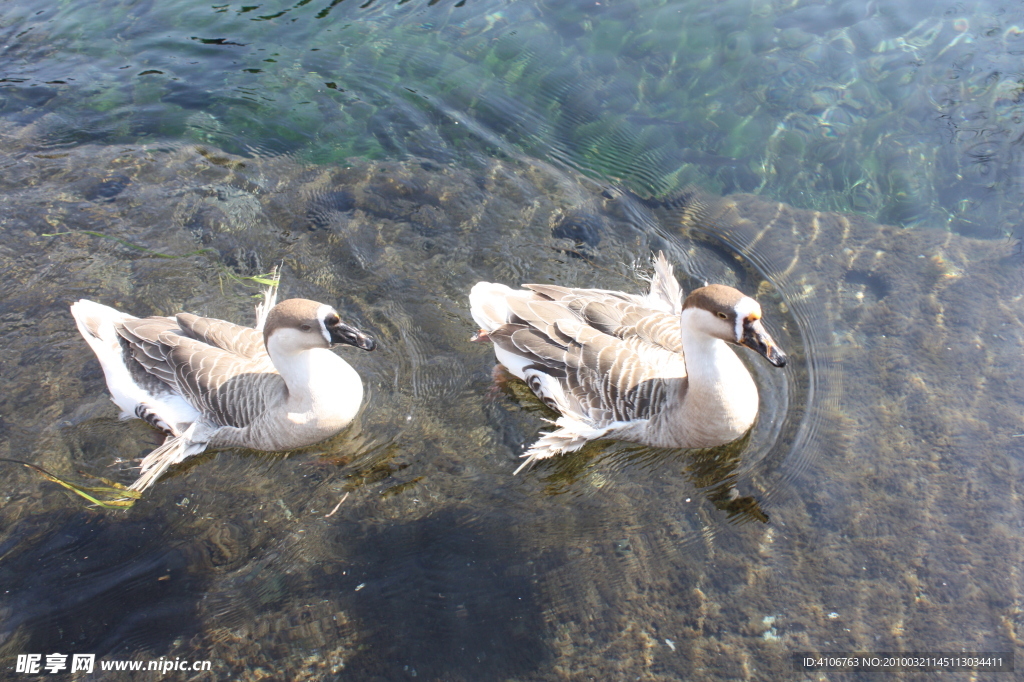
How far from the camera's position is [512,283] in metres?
6.75

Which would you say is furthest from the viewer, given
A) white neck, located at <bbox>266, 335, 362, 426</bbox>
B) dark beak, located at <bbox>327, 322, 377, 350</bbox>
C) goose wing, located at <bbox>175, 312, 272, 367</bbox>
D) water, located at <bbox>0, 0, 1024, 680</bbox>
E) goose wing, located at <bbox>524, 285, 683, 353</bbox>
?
goose wing, located at <bbox>175, 312, 272, 367</bbox>

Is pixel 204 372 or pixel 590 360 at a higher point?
pixel 590 360

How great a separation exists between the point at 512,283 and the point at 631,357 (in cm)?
179

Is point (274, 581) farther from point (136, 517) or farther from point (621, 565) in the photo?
point (621, 565)

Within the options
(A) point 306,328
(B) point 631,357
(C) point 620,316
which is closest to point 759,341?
(B) point 631,357

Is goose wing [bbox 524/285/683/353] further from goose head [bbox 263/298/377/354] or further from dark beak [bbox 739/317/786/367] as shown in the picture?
goose head [bbox 263/298/377/354]

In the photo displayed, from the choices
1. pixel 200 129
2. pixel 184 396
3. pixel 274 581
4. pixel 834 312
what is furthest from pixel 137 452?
pixel 834 312

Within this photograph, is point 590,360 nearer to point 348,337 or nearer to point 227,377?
point 348,337

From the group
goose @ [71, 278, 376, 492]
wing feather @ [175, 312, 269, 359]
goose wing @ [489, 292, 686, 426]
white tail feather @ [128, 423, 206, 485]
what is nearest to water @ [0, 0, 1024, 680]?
white tail feather @ [128, 423, 206, 485]

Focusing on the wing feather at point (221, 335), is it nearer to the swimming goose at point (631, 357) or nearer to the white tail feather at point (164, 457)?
the white tail feather at point (164, 457)

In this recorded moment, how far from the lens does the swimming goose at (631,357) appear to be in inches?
A: 191

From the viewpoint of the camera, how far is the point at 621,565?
470 cm

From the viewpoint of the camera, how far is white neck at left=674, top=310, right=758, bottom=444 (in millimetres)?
4918

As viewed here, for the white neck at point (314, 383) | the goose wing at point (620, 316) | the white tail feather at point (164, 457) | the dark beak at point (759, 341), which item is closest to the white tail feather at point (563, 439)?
the goose wing at point (620, 316)
